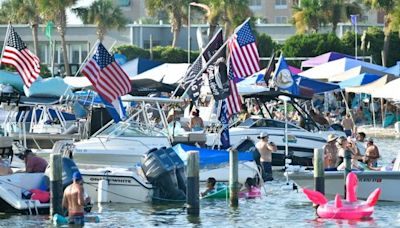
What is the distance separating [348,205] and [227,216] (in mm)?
3083

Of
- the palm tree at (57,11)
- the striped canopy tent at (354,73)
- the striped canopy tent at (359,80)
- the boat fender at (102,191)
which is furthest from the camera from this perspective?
the palm tree at (57,11)

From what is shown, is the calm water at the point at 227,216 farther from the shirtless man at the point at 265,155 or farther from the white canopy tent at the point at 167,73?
the white canopy tent at the point at 167,73

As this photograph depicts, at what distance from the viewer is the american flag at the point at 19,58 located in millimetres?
38250

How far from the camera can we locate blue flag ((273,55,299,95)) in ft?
148

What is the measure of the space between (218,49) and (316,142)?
6365 mm

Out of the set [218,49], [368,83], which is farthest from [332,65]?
[218,49]

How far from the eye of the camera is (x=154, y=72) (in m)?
63.8

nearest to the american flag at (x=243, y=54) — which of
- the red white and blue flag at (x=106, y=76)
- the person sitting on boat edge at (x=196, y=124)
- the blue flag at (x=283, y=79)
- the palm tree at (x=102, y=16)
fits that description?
the person sitting on boat edge at (x=196, y=124)

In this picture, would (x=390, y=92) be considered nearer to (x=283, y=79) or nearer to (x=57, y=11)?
(x=283, y=79)

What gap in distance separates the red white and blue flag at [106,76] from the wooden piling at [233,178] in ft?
17.5

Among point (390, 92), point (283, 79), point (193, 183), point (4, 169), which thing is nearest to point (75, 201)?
point (193, 183)

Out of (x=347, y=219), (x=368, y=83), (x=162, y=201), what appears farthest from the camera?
(x=368, y=83)

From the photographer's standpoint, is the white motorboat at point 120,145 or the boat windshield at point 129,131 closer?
the white motorboat at point 120,145

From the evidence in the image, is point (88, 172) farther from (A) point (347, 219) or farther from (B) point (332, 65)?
(B) point (332, 65)
